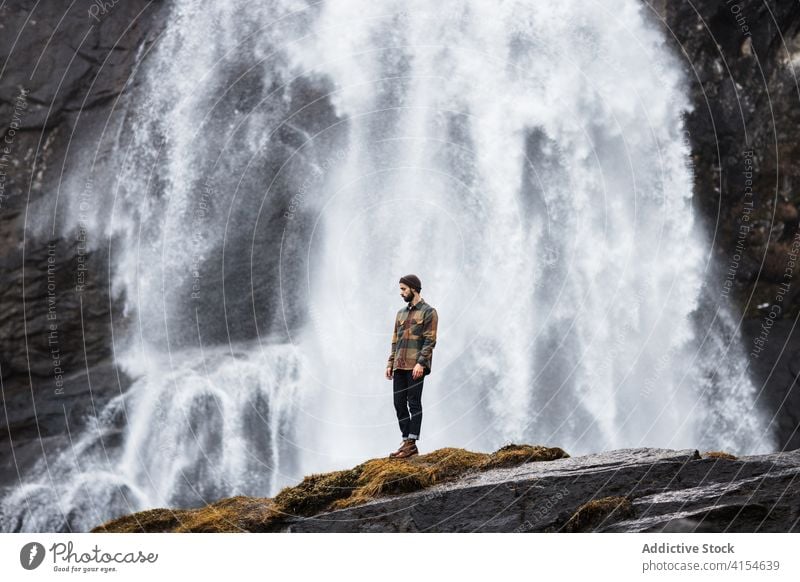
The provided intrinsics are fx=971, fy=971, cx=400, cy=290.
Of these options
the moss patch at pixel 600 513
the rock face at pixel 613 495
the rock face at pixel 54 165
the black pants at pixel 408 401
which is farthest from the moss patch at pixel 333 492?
the rock face at pixel 54 165

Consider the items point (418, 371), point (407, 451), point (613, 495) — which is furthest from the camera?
A: point (407, 451)

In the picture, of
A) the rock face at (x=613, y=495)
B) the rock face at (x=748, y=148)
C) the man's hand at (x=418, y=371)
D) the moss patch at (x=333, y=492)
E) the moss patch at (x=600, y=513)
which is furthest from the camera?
the rock face at (x=748, y=148)

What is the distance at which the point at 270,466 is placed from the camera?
90.1 feet

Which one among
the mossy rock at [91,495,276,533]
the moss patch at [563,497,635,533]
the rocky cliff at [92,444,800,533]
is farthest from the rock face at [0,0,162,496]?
the moss patch at [563,497,635,533]

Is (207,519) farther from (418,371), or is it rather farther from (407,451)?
(418,371)

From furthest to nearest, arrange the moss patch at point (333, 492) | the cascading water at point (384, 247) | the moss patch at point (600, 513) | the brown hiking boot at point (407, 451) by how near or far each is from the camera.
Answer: the cascading water at point (384, 247)
the brown hiking boot at point (407, 451)
the moss patch at point (333, 492)
the moss patch at point (600, 513)

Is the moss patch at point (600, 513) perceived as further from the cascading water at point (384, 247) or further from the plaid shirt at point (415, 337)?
the cascading water at point (384, 247)

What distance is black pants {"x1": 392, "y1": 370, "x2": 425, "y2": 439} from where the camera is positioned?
39.7 ft

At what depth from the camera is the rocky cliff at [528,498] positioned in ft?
31.6

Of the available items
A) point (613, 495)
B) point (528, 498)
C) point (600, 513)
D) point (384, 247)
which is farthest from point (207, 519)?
point (384, 247)

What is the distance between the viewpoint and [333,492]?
11.2 meters

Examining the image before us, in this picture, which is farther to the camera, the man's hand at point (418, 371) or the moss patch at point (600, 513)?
the man's hand at point (418, 371)

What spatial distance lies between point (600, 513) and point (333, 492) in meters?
3.16

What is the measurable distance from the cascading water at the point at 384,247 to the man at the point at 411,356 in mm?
15758
